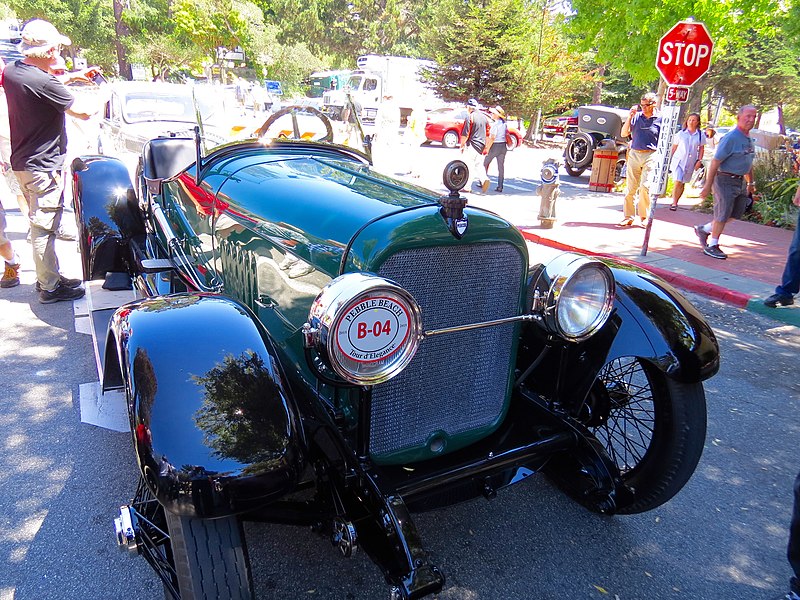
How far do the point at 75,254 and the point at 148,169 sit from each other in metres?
2.74

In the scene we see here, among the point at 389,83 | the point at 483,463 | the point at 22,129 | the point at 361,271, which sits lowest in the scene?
the point at 483,463

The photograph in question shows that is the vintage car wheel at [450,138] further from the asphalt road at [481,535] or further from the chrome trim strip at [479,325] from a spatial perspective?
the chrome trim strip at [479,325]

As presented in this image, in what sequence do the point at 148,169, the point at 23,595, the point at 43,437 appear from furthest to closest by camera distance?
the point at 148,169, the point at 43,437, the point at 23,595

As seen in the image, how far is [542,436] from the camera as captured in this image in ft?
7.87

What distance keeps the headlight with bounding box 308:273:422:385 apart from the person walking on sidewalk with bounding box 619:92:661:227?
763 centimetres

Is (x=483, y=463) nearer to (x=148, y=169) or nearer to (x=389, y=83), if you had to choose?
(x=148, y=169)

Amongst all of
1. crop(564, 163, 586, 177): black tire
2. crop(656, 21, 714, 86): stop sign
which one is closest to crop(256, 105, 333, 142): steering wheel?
crop(656, 21, 714, 86): stop sign

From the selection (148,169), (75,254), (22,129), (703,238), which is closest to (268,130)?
(148,169)

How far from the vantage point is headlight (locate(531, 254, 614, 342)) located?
2164 mm

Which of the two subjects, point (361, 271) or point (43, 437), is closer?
point (361, 271)

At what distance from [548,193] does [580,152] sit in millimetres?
7737

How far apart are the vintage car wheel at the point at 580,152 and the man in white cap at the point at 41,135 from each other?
13.2 metres

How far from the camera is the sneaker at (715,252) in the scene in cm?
744

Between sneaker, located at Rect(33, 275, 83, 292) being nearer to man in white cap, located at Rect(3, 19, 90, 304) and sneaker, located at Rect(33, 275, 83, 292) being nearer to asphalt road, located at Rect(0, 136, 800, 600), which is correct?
man in white cap, located at Rect(3, 19, 90, 304)
